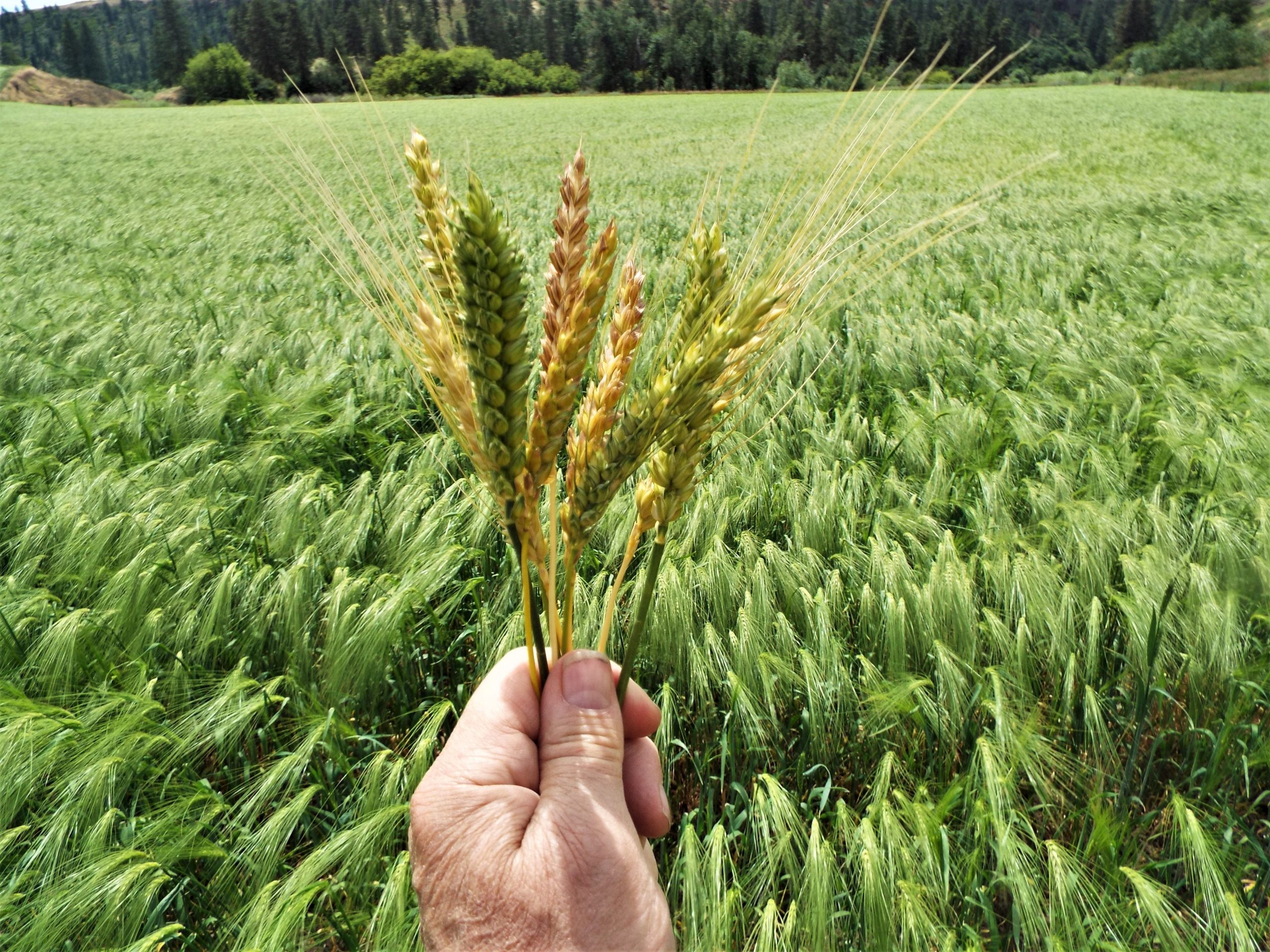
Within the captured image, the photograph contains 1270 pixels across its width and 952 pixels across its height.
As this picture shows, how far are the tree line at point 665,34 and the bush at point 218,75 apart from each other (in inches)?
126

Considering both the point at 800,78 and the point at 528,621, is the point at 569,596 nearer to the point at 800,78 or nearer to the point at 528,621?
the point at 528,621

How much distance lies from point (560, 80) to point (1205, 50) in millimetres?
66244

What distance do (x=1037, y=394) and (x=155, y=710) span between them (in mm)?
4515

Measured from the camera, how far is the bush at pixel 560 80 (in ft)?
276

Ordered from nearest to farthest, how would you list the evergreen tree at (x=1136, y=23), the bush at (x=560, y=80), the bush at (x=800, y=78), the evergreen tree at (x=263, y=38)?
the bush at (x=800, y=78), the evergreen tree at (x=263, y=38), the bush at (x=560, y=80), the evergreen tree at (x=1136, y=23)

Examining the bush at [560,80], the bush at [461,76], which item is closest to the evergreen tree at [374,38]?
the bush at [461,76]

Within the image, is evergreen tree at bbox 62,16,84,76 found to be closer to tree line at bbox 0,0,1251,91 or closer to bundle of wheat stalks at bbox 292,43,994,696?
tree line at bbox 0,0,1251,91


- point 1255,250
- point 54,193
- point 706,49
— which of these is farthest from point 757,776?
point 706,49

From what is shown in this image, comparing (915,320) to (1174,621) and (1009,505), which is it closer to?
(1009,505)

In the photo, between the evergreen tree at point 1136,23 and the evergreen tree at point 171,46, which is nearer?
the evergreen tree at point 171,46

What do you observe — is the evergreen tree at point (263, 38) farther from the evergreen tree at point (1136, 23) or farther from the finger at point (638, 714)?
the evergreen tree at point (1136, 23)

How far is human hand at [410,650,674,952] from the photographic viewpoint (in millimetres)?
1139

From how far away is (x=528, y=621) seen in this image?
1078 mm

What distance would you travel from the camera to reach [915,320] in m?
5.88
